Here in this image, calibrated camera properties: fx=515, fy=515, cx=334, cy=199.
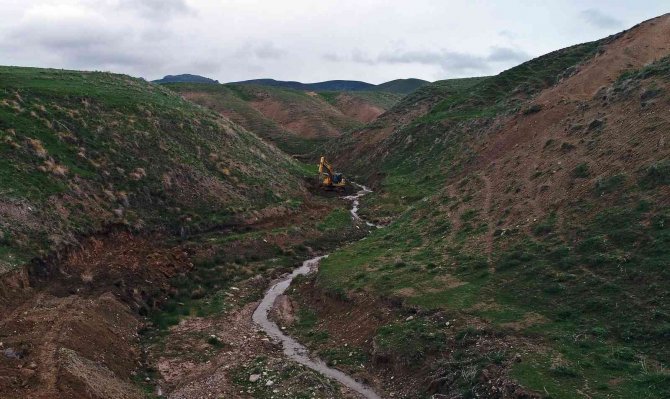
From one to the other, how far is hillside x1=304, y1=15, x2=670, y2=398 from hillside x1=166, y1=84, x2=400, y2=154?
65.0 meters

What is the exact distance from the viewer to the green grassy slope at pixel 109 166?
3284cm

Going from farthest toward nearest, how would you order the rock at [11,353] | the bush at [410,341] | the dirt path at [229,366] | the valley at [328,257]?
the bush at [410,341] < the dirt path at [229,366] < the valley at [328,257] < the rock at [11,353]

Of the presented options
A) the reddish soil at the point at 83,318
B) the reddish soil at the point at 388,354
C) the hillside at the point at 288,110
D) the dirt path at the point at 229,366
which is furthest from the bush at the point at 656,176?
the hillside at the point at 288,110

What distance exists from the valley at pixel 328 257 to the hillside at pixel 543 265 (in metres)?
0.12

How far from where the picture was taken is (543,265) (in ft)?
83.7

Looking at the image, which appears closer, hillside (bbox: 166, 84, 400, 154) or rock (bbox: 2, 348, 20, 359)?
rock (bbox: 2, 348, 20, 359)

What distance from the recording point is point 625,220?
25.5 m

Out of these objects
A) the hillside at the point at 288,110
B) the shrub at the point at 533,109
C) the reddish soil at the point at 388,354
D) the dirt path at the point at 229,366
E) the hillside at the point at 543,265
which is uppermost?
the hillside at the point at 288,110

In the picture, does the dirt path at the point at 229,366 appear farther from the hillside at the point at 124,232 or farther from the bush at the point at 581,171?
the bush at the point at 581,171

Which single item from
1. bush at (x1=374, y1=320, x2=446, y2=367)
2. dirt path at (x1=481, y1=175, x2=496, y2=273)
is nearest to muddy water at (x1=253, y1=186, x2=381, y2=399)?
bush at (x1=374, y1=320, x2=446, y2=367)

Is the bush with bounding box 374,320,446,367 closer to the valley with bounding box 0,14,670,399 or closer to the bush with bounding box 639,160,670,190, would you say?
the valley with bounding box 0,14,670,399

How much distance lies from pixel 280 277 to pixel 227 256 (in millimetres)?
4551

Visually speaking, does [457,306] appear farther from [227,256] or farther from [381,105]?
[381,105]

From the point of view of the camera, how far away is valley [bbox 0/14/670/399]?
66.4 ft
